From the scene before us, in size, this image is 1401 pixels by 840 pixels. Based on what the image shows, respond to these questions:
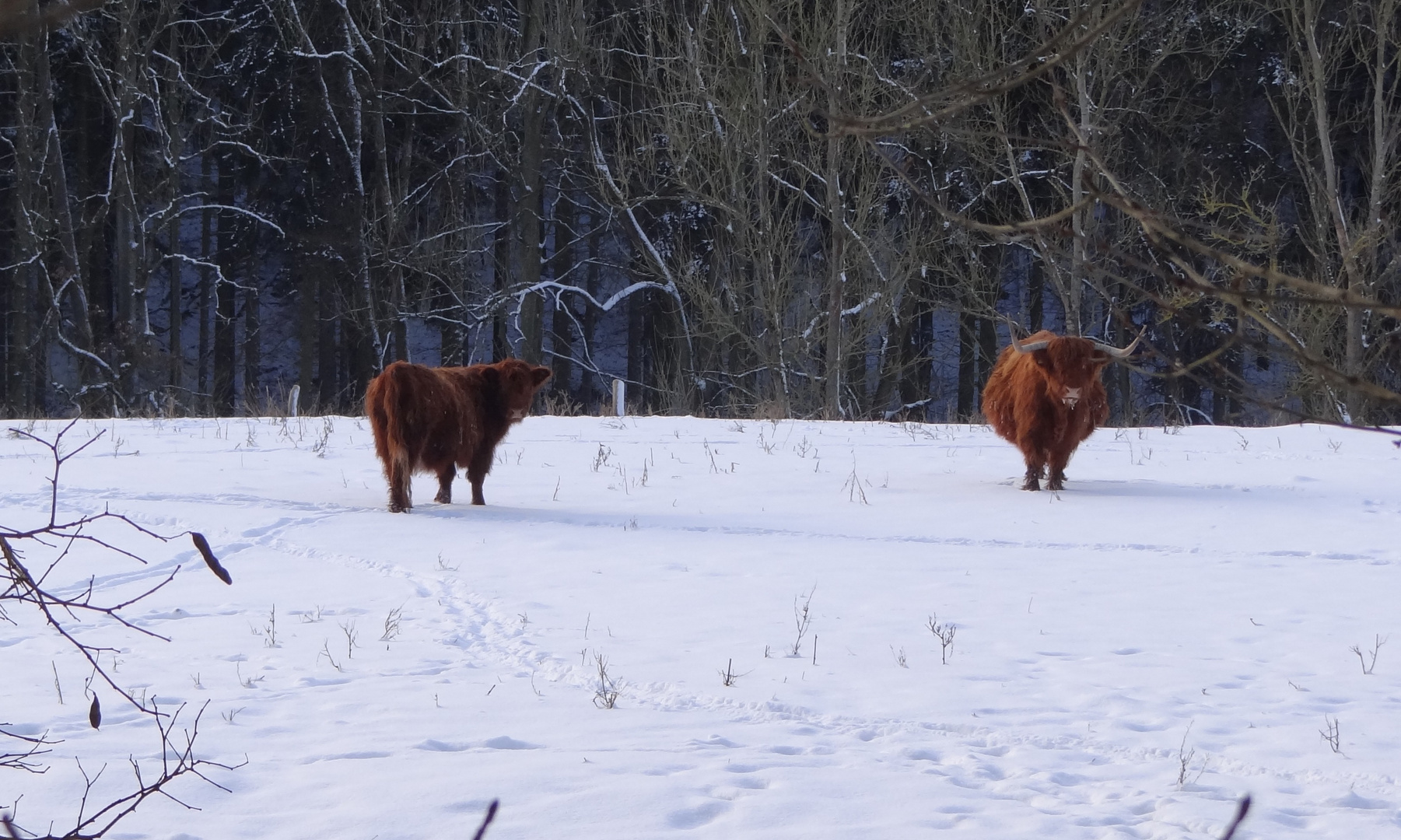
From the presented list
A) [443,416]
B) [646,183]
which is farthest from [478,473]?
[646,183]

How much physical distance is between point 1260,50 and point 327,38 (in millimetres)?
20543

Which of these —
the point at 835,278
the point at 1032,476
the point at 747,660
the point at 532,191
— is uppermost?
the point at 532,191

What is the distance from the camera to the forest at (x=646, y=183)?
2400 cm

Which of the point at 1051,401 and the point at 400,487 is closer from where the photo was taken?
the point at 400,487

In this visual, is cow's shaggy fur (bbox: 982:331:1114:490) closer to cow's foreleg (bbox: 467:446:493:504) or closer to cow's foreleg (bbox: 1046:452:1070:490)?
cow's foreleg (bbox: 1046:452:1070:490)

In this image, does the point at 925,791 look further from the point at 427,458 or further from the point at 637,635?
the point at 427,458

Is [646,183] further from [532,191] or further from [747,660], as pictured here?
[747,660]

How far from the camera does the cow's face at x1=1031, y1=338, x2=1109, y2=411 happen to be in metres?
9.69

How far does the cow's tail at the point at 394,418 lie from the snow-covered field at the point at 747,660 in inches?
14.6

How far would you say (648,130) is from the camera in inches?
1059

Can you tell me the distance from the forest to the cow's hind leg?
11.9 meters

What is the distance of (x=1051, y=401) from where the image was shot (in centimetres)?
988

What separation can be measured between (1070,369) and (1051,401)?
30cm

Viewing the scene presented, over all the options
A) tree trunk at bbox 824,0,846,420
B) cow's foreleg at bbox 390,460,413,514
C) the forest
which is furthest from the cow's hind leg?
tree trunk at bbox 824,0,846,420
